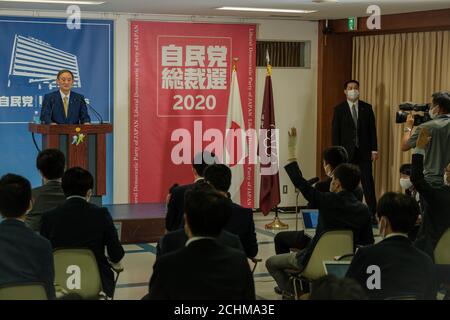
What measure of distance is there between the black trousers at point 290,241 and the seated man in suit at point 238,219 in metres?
1.17

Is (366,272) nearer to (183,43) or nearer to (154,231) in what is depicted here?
(154,231)

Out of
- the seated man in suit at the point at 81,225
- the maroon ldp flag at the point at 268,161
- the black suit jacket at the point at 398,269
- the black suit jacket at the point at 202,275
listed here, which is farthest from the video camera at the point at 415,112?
the black suit jacket at the point at 202,275

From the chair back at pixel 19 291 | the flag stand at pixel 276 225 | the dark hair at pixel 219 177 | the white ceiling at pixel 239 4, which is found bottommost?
the flag stand at pixel 276 225

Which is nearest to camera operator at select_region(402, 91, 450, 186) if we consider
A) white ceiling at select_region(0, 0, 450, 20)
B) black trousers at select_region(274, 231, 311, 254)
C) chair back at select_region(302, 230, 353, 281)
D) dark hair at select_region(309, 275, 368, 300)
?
black trousers at select_region(274, 231, 311, 254)

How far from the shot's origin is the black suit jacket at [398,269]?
3.62 metres

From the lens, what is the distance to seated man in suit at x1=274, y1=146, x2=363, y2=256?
5.82 m

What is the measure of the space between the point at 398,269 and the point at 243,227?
1582mm

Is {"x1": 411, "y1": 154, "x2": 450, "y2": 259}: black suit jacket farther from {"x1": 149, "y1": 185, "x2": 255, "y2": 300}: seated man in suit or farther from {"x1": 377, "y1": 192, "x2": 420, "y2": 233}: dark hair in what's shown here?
{"x1": 149, "y1": 185, "x2": 255, "y2": 300}: seated man in suit

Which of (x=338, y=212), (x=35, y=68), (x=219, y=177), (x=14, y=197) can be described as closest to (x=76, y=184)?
(x=14, y=197)

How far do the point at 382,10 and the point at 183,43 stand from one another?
2.58 m

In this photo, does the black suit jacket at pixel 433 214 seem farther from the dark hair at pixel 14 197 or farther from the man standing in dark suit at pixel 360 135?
the man standing in dark suit at pixel 360 135

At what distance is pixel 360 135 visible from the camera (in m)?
9.84

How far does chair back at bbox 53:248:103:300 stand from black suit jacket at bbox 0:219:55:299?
648 mm
